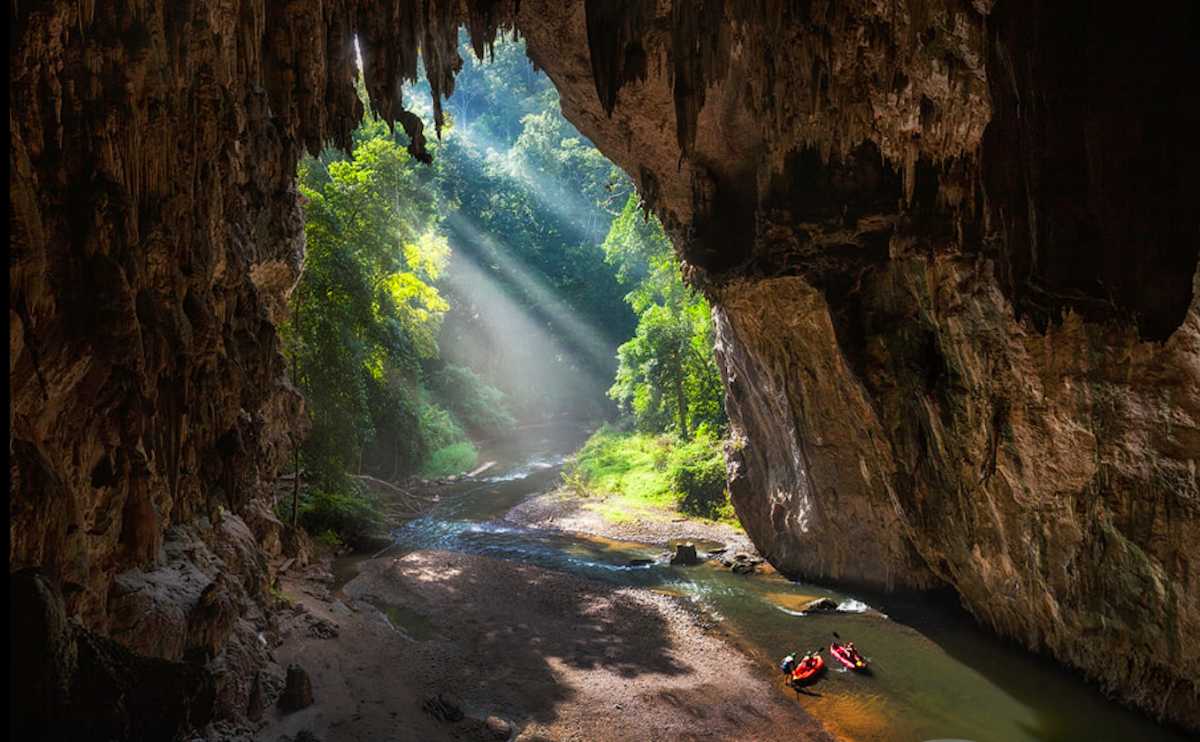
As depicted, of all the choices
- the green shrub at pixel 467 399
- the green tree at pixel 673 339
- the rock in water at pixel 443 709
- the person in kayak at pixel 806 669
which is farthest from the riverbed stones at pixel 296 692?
the green shrub at pixel 467 399

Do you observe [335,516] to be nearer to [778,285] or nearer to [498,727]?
[498,727]

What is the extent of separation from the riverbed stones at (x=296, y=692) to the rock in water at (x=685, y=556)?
35.2 feet

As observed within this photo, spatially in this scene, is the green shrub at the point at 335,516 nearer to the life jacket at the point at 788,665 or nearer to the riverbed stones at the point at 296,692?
the riverbed stones at the point at 296,692

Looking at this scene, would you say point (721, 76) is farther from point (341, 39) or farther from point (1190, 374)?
point (1190, 374)

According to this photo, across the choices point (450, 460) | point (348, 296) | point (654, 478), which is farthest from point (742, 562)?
point (450, 460)

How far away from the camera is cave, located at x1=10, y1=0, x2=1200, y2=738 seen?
5.66 metres

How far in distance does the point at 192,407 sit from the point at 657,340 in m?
20.6

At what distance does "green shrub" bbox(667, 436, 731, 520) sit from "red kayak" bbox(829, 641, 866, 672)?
1002cm

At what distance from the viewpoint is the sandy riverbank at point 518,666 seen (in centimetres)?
928

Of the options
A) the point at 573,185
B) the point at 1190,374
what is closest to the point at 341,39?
the point at 1190,374

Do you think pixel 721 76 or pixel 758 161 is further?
pixel 758 161

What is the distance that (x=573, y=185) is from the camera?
167ft

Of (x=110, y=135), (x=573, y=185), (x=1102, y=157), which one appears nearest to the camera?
(x=110, y=135)

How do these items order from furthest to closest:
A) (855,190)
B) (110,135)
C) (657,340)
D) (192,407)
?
(657,340), (855,190), (192,407), (110,135)
